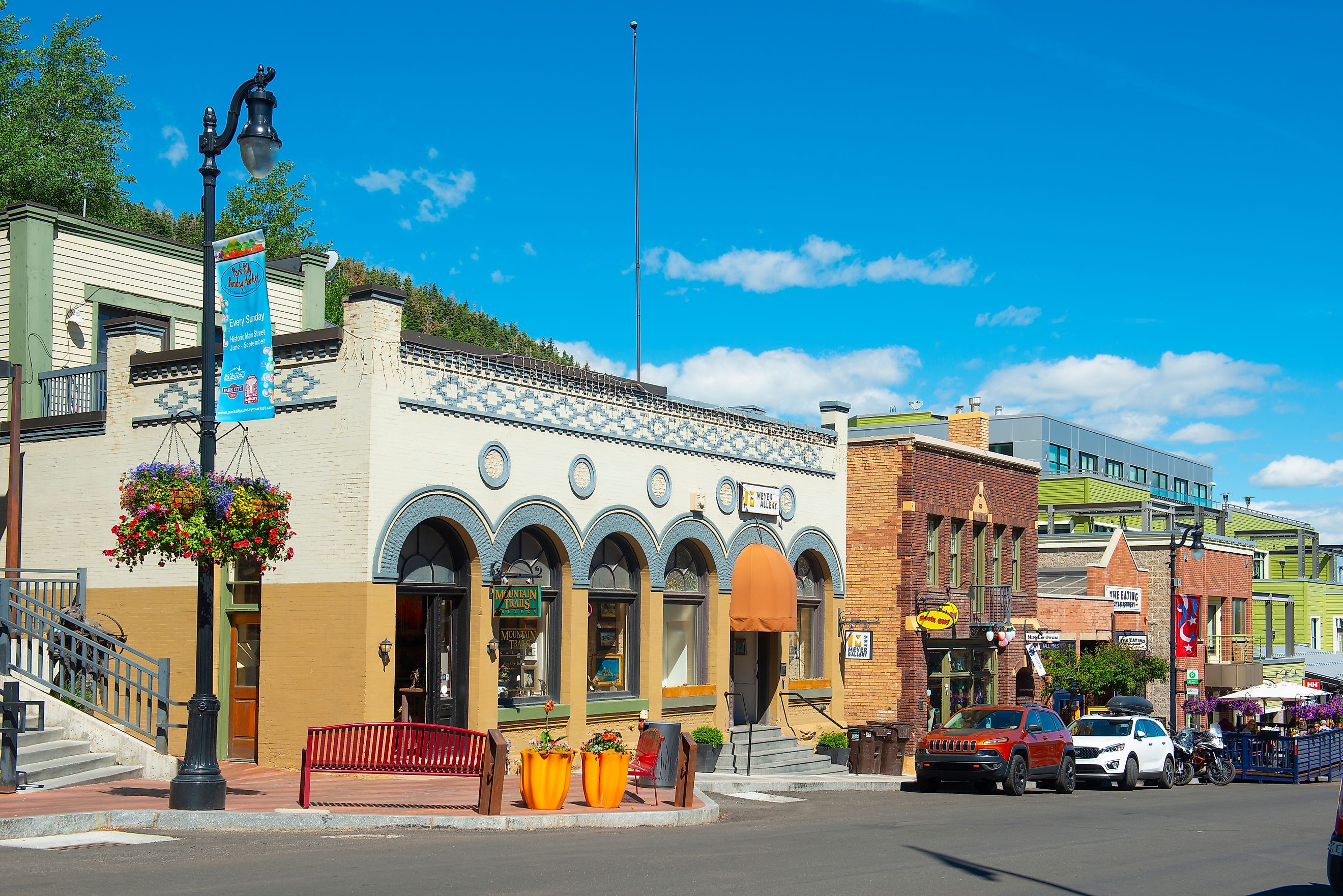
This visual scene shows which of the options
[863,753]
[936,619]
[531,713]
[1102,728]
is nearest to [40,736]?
[531,713]

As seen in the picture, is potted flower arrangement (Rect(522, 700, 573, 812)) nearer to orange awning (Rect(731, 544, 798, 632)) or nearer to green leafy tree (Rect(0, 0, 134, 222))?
orange awning (Rect(731, 544, 798, 632))

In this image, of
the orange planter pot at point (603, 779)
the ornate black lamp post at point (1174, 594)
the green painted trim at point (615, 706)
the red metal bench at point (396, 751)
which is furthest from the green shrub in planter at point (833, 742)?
the ornate black lamp post at point (1174, 594)

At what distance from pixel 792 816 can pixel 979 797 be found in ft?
20.9

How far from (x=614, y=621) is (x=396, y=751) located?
8.01 meters

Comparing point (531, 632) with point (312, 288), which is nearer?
point (531, 632)

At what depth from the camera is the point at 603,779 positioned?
17.7 meters

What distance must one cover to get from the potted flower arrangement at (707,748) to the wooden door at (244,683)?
25.6 feet

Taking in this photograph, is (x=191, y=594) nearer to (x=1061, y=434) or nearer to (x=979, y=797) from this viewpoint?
(x=979, y=797)

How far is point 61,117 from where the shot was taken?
4206cm

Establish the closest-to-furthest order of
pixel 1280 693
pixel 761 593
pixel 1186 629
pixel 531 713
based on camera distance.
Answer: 1. pixel 531 713
2. pixel 761 593
3. pixel 1280 693
4. pixel 1186 629

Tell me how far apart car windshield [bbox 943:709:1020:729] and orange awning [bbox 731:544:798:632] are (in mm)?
3676

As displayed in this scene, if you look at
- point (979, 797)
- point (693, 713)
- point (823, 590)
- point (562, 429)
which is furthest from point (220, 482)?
point (823, 590)

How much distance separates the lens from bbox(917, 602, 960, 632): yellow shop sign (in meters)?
30.4

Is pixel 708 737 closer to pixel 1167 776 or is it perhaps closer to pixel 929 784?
pixel 929 784
